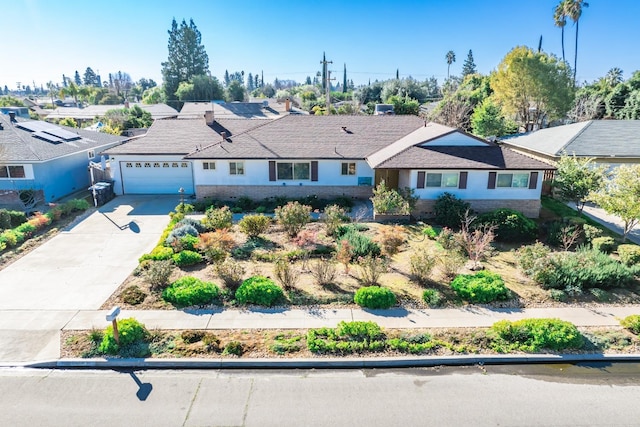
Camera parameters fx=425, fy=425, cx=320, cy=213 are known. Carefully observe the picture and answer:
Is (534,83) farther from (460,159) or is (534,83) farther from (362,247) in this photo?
(362,247)

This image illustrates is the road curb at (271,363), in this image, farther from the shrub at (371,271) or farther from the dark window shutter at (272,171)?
the dark window shutter at (272,171)

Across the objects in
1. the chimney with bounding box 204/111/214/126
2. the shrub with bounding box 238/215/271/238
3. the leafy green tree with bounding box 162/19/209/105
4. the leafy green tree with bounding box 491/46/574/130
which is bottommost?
the shrub with bounding box 238/215/271/238

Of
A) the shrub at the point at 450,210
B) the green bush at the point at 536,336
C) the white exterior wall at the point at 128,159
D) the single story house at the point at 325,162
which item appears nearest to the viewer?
the green bush at the point at 536,336

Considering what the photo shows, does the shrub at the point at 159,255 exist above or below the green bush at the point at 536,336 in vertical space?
above

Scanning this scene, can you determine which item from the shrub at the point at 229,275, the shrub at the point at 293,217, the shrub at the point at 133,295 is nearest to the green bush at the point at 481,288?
the shrub at the point at 293,217

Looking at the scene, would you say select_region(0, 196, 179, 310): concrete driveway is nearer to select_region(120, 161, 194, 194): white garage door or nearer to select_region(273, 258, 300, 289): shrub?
select_region(120, 161, 194, 194): white garage door

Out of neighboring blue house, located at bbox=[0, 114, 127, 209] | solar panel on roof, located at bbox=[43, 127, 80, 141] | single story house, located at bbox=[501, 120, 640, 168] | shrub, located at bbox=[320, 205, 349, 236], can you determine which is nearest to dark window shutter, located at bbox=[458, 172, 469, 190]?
Answer: shrub, located at bbox=[320, 205, 349, 236]
